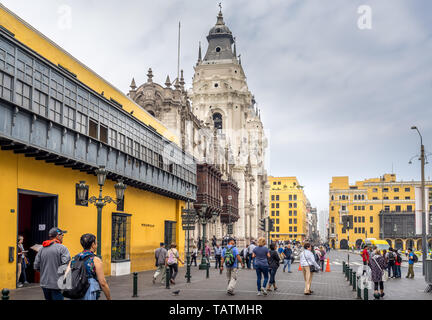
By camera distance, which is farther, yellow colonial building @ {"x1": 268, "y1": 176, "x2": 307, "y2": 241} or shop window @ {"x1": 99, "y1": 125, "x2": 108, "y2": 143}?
yellow colonial building @ {"x1": 268, "y1": 176, "x2": 307, "y2": 241}

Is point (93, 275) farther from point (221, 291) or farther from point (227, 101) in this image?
point (227, 101)

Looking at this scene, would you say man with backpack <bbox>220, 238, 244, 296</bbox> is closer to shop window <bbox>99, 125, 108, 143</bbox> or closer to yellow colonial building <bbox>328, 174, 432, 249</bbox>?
shop window <bbox>99, 125, 108, 143</bbox>

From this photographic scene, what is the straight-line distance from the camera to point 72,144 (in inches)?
795

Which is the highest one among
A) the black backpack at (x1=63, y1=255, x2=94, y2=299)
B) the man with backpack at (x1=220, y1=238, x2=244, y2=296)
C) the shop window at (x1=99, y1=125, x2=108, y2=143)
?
the shop window at (x1=99, y1=125, x2=108, y2=143)

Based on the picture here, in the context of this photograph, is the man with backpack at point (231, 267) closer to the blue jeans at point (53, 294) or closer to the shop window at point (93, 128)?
the blue jeans at point (53, 294)

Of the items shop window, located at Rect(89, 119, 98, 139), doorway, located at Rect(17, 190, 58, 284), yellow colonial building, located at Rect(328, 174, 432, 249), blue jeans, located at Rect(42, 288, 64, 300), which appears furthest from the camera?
yellow colonial building, located at Rect(328, 174, 432, 249)

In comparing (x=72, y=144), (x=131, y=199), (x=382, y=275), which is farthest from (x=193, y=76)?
(x=382, y=275)

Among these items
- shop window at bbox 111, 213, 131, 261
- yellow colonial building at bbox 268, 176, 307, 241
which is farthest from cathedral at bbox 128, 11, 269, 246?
yellow colonial building at bbox 268, 176, 307, 241

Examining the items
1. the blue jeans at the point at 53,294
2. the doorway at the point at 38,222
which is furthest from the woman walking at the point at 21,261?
the blue jeans at the point at 53,294

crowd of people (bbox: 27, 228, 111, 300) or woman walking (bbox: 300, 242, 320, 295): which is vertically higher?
crowd of people (bbox: 27, 228, 111, 300)

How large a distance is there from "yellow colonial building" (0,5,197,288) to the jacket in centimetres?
787

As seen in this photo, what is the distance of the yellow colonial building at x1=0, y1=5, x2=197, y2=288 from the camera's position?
55.5 feet
